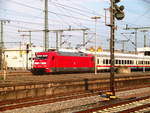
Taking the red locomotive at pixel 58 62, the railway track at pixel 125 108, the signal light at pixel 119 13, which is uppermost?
the signal light at pixel 119 13

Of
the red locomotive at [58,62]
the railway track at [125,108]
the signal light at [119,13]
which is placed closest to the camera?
the railway track at [125,108]

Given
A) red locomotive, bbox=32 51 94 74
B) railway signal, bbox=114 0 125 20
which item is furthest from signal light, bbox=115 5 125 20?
red locomotive, bbox=32 51 94 74

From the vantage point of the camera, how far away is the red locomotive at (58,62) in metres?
32.8

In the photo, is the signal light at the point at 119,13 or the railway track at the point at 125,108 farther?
the signal light at the point at 119,13

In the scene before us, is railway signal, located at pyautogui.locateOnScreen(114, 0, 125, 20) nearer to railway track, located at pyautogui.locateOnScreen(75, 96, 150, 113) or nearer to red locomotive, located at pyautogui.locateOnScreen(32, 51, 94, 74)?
railway track, located at pyautogui.locateOnScreen(75, 96, 150, 113)

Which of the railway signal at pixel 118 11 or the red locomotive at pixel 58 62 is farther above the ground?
the railway signal at pixel 118 11

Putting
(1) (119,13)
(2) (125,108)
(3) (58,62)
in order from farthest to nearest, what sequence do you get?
(3) (58,62), (1) (119,13), (2) (125,108)

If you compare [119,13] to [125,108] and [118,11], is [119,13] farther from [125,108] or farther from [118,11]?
[125,108]

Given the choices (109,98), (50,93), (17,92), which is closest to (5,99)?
(17,92)

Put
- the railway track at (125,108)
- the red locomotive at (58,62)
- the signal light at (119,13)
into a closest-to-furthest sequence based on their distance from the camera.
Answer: the railway track at (125,108) < the signal light at (119,13) < the red locomotive at (58,62)

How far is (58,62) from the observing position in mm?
33688

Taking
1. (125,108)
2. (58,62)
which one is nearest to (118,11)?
(125,108)

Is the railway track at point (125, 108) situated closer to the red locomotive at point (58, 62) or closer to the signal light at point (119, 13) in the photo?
the signal light at point (119, 13)

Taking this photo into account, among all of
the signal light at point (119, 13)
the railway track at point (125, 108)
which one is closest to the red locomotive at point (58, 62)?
the signal light at point (119, 13)
